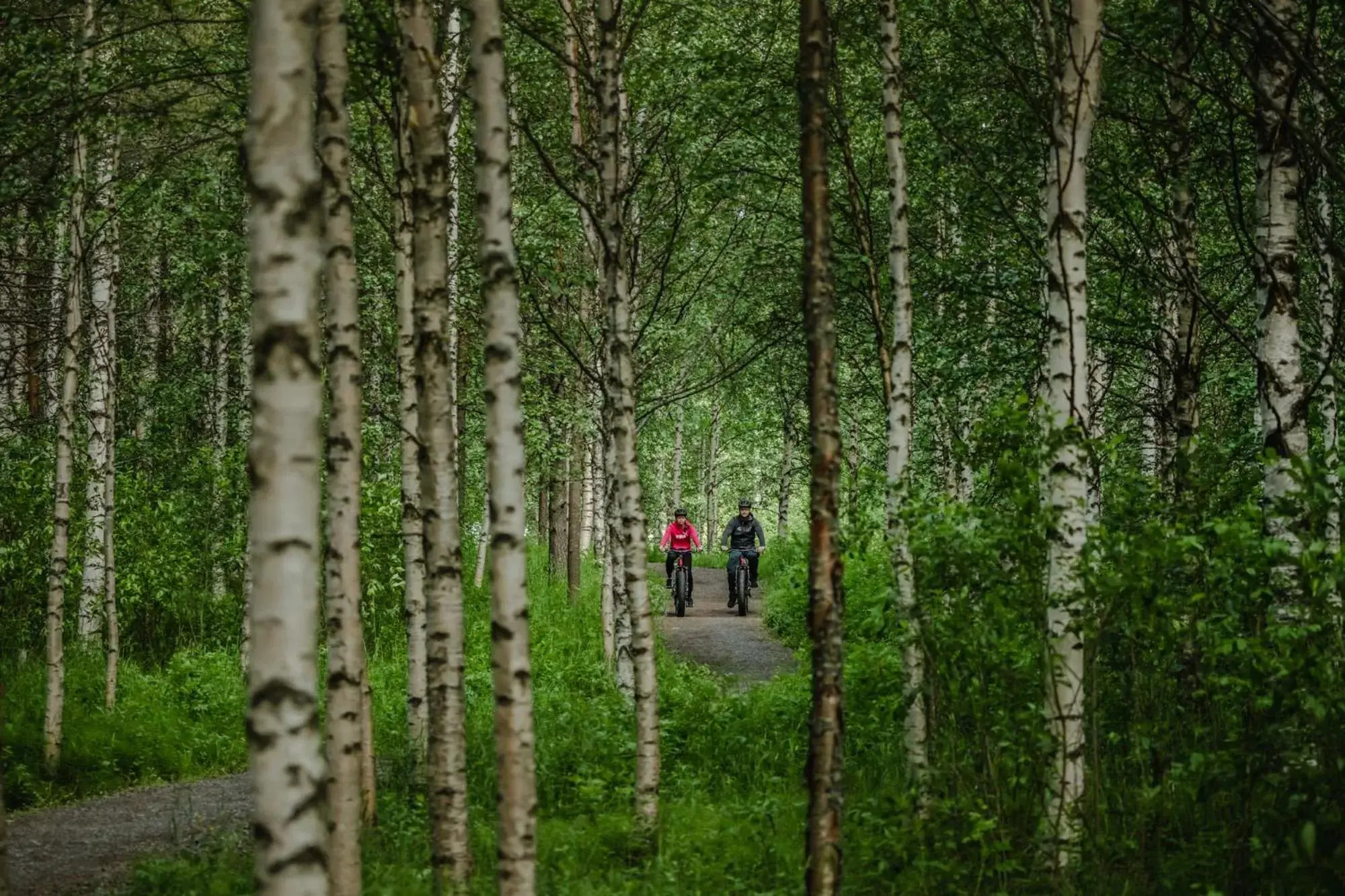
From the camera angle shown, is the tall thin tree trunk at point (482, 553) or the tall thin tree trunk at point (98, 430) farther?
the tall thin tree trunk at point (482, 553)

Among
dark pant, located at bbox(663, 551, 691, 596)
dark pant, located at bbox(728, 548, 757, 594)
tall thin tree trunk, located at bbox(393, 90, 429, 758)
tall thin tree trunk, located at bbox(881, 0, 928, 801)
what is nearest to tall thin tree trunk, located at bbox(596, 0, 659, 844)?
tall thin tree trunk, located at bbox(393, 90, 429, 758)

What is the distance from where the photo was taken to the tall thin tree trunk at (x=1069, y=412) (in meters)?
6.13

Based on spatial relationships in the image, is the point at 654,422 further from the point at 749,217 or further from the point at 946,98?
the point at 946,98

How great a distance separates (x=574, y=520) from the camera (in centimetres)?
1973

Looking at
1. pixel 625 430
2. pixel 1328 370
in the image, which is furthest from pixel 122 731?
pixel 1328 370

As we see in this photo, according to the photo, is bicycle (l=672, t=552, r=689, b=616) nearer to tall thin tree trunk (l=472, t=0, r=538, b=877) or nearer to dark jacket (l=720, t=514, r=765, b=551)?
dark jacket (l=720, t=514, r=765, b=551)

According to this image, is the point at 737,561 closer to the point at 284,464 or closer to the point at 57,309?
the point at 57,309

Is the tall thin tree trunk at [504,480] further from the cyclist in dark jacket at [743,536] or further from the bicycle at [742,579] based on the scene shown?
the bicycle at [742,579]

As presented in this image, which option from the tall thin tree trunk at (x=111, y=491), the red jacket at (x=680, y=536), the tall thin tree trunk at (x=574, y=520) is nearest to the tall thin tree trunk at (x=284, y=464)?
the tall thin tree trunk at (x=111, y=491)

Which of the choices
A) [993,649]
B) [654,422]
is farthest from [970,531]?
[654,422]

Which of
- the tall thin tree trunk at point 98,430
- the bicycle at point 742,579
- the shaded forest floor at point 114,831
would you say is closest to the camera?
the shaded forest floor at point 114,831

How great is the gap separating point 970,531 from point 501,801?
3.32 metres

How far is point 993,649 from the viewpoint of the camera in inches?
263

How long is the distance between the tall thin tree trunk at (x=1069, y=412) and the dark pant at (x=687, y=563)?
1489 centimetres
